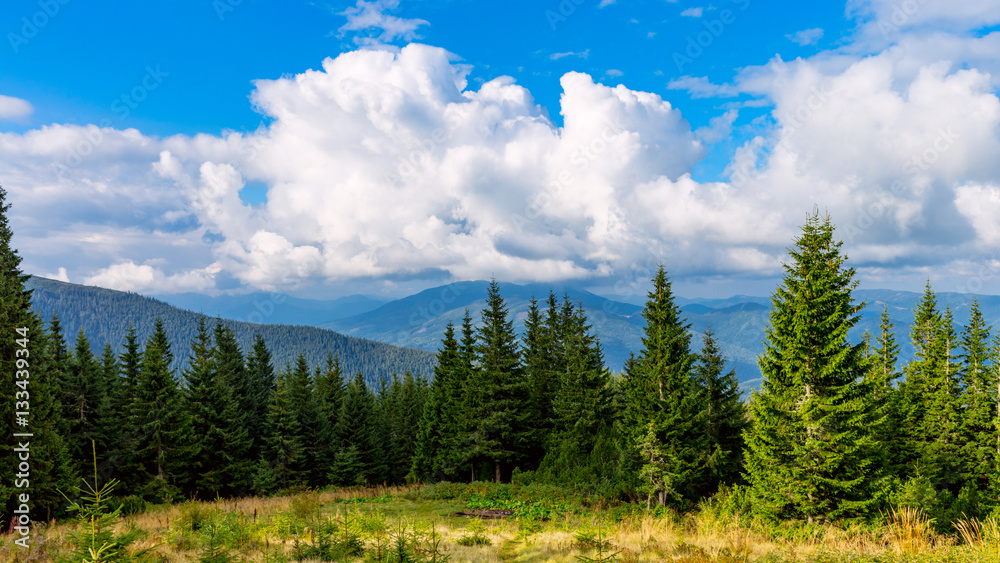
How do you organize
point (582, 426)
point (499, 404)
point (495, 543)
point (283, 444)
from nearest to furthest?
1. point (495, 543)
2. point (582, 426)
3. point (499, 404)
4. point (283, 444)

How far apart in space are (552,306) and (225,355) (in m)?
37.6

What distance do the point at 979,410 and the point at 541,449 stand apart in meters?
33.5

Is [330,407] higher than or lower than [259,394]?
lower

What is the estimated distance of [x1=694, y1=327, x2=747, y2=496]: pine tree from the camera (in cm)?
3322

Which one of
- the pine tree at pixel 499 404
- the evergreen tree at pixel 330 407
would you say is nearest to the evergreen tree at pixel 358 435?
the evergreen tree at pixel 330 407

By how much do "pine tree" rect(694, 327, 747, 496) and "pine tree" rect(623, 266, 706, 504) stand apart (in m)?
2.08

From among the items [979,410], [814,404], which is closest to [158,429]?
[814,404]

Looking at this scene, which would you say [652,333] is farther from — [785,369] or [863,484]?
[863,484]

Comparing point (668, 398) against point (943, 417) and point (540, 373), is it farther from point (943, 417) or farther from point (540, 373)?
point (943, 417)

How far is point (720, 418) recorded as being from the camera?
3497 cm

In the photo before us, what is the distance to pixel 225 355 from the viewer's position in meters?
53.8

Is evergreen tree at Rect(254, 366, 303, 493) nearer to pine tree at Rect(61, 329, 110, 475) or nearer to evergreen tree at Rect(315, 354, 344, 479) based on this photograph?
evergreen tree at Rect(315, 354, 344, 479)

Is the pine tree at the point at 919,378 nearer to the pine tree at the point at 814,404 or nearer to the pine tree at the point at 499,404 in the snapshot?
the pine tree at the point at 814,404

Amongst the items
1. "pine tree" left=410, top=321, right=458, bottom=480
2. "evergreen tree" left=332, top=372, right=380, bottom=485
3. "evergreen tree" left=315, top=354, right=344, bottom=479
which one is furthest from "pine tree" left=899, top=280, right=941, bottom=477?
"evergreen tree" left=315, top=354, right=344, bottom=479
